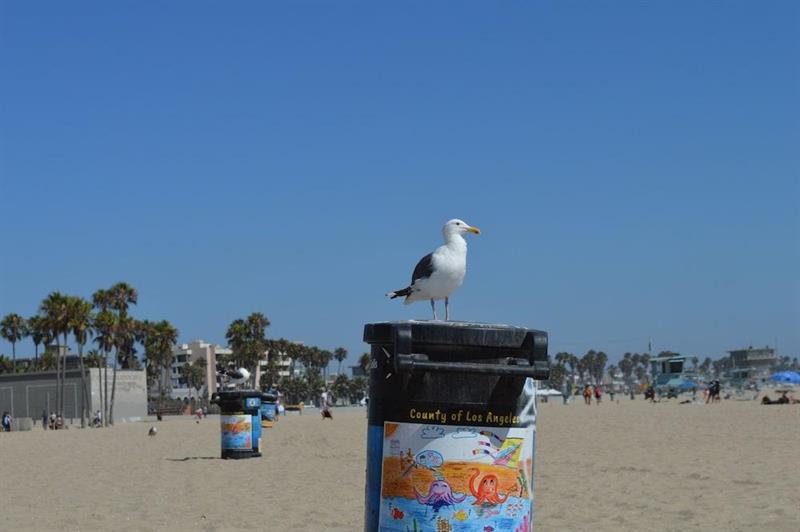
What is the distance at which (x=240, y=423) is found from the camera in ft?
64.8

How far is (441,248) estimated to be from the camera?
4.59 metres

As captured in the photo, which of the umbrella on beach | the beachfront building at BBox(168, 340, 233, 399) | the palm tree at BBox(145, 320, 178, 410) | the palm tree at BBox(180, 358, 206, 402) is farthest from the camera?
the beachfront building at BBox(168, 340, 233, 399)

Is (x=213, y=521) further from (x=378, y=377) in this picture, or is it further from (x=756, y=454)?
(x=756, y=454)

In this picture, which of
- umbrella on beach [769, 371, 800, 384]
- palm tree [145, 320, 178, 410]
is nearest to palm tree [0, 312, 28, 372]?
palm tree [145, 320, 178, 410]

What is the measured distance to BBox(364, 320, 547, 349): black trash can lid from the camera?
337cm

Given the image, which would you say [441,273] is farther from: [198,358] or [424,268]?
[198,358]

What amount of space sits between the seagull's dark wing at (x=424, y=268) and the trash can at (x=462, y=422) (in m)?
1.05

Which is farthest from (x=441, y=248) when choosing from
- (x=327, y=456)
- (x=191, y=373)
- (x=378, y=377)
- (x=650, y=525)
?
(x=191, y=373)

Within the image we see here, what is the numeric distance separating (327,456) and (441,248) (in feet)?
55.9

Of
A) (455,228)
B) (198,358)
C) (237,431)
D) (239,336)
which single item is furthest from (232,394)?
(198,358)

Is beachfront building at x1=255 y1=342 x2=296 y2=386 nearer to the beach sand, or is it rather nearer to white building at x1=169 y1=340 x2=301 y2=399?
white building at x1=169 y1=340 x2=301 y2=399

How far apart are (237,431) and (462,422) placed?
1701cm

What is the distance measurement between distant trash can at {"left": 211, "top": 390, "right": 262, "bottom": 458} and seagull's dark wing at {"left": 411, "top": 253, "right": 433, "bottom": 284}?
1465cm

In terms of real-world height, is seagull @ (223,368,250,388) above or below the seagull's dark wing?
below
